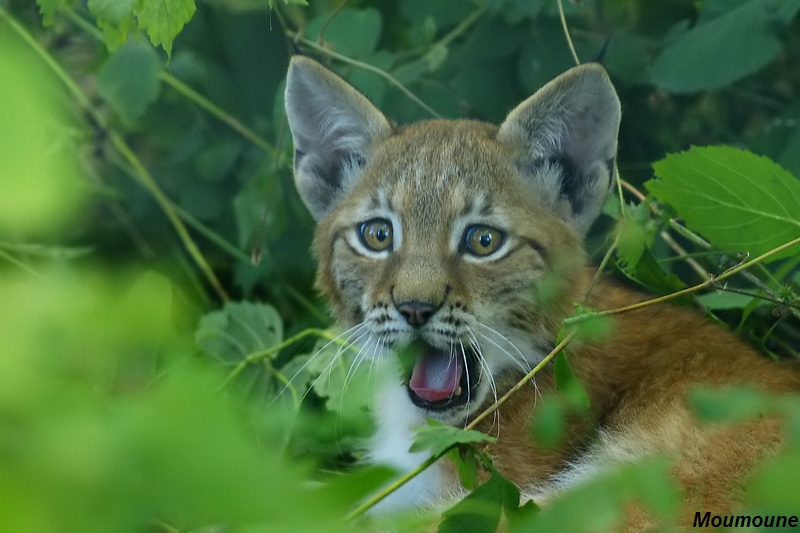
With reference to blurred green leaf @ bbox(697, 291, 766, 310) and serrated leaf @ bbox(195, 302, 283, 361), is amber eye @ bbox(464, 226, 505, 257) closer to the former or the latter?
blurred green leaf @ bbox(697, 291, 766, 310)

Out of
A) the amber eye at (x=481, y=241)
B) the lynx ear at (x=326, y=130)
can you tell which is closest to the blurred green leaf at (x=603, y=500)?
the amber eye at (x=481, y=241)

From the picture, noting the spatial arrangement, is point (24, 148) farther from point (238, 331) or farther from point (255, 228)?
point (255, 228)

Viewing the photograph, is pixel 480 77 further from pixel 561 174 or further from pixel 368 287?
pixel 368 287

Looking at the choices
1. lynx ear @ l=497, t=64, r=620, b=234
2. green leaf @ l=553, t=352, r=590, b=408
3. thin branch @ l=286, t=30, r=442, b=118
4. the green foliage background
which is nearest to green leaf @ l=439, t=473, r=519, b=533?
the green foliage background

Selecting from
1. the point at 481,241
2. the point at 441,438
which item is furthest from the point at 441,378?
the point at 441,438

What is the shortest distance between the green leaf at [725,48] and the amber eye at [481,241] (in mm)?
1075

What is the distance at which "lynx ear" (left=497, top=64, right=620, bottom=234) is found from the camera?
2680mm

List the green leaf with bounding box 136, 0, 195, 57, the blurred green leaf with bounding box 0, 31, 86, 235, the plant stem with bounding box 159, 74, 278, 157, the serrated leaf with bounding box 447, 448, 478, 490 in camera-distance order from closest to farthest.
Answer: the blurred green leaf with bounding box 0, 31, 86, 235, the serrated leaf with bounding box 447, 448, 478, 490, the green leaf with bounding box 136, 0, 195, 57, the plant stem with bounding box 159, 74, 278, 157

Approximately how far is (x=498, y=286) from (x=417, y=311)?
0.30 metres

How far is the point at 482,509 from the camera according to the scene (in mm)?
1481

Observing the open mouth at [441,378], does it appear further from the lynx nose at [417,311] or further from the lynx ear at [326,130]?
the lynx ear at [326,130]

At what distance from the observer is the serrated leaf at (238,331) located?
3107mm

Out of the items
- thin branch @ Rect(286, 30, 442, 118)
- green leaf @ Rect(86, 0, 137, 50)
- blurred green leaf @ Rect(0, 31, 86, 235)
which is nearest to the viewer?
blurred green leaf @ Rect(0, 31, 86, 235)

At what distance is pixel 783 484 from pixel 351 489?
32 centimetres
